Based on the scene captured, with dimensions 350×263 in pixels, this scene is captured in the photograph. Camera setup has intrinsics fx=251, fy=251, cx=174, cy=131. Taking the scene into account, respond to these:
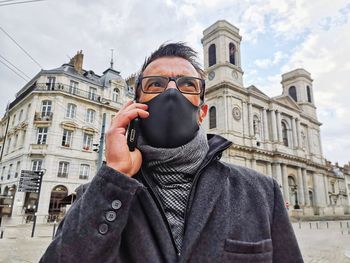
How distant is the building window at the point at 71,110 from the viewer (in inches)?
990

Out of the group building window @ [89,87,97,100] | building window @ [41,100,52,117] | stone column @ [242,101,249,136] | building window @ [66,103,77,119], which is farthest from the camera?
stone column @ [242,101,249,136]

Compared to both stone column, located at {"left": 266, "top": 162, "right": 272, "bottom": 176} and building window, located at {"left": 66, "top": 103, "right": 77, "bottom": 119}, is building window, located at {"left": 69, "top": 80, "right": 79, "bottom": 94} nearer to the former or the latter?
building window, located at {"left": 66, "top": 103, "right": 77, "bottom": 119}

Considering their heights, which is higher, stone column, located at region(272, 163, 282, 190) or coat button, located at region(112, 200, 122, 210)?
stone column, located at region(272, 163, 282, 190)

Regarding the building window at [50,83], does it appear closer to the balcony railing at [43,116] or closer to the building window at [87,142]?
the balcony railing at [43,116]

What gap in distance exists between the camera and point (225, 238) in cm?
119

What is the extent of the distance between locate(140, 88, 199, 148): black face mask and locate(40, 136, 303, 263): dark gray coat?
19 cm

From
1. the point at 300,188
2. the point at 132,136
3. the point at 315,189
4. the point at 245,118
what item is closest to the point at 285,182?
Answer: the point at 300,188

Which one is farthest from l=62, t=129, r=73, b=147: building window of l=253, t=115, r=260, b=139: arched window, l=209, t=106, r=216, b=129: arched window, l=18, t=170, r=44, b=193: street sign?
l=253, t=115, r=260, b=139: arched window

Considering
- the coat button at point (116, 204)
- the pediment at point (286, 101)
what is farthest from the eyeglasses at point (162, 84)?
the pediment at point (286, 101)

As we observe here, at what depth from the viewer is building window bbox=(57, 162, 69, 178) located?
23273mm

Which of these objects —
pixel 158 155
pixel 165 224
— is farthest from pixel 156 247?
pixel 158 155

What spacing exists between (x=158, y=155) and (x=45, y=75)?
28.1 m

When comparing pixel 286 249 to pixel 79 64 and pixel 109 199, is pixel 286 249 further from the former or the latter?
pixel 79 64

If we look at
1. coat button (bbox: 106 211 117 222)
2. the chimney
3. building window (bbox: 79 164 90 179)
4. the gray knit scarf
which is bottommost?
coat button (bbox: 106 211 117 222)
